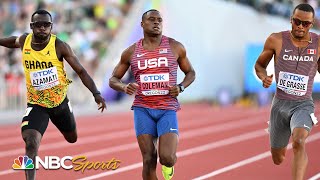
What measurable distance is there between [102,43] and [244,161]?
1039 centimetres

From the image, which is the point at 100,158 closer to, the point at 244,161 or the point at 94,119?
the point at 244,161

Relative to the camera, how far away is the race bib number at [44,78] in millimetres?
7617

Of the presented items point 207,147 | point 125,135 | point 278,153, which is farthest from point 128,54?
point 125,135

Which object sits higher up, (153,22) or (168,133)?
(153,22)

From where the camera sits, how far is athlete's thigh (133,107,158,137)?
7070mm

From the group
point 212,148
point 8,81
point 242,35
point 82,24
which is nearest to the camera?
point 212,148

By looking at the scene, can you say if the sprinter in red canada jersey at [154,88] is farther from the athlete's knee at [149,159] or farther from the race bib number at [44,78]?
the race bib number at [44,78]

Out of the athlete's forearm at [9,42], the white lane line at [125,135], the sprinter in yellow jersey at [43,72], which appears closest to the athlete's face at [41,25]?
the sprinter in yellow jersey at [43,72]

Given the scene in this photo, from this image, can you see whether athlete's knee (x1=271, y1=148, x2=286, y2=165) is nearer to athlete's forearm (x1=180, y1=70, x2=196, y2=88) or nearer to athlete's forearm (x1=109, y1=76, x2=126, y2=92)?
athlete's forearm (x1=180, y1=70, x2=196, y2=88)

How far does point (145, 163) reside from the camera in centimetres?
693

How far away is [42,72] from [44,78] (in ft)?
0.21

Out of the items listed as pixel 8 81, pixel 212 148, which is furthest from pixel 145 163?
pixel 8 81

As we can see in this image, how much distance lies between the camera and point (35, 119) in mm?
7539

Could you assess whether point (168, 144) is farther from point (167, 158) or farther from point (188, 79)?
point (188, 79)
